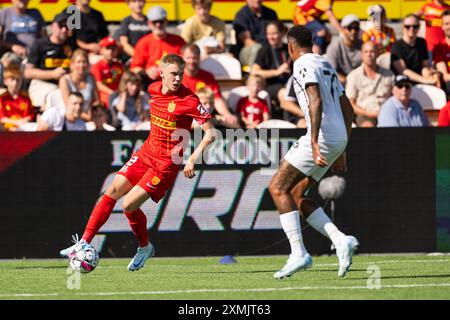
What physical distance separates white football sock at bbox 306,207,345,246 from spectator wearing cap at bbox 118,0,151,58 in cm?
713

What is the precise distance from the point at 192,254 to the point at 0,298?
4.99 meters

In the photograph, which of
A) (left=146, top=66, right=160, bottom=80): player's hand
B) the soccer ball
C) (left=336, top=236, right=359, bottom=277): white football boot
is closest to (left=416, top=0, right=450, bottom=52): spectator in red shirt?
(left=146, top=66, right=160, bottom=80): player's hand

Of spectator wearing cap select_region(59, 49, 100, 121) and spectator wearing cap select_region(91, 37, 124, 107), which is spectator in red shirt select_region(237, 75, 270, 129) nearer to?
spectator wearing cap select_region(91, 37, 124, 107)

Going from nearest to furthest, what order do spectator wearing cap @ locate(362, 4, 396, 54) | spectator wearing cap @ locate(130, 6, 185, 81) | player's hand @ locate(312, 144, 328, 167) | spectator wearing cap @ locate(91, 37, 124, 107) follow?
1. player's hand @ locate(312, 144, 328, 167)
2. spectator wearing cap @ locate(91, 37, 124, 107)
3. spectator wearing cap @ locate(130, 6, 185, 81)
4. spectator wearing cap @ locate(362, 4, 396, 54)

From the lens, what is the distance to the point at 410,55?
1694cm

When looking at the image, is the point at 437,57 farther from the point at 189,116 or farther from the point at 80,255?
the point at 80,255

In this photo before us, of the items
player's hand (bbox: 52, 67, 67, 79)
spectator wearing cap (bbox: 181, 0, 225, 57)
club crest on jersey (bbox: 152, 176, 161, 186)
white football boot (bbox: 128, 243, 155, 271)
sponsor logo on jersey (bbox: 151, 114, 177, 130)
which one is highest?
spectator wearing cap (bbox: 181, 0, 225, 57)

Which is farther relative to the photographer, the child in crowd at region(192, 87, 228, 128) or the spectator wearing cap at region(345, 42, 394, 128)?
the spectator wearing cap at region(345, 42, 394, 128)

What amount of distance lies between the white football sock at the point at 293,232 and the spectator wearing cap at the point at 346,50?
6.67 m

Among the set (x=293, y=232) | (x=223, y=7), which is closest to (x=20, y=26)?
(x=223, y=7)

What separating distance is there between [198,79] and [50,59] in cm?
218

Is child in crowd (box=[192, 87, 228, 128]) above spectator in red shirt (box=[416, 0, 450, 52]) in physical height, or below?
below

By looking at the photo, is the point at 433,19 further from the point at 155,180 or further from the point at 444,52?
the point at 155,180

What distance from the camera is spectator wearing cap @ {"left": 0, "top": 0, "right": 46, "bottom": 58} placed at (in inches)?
648
